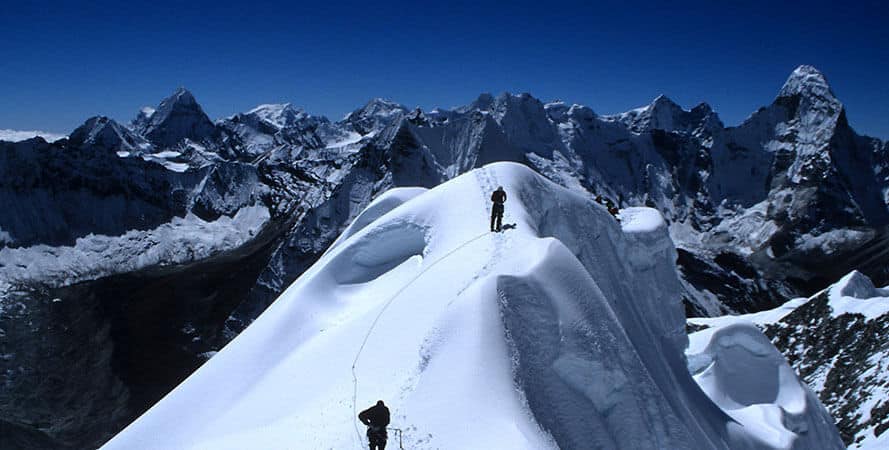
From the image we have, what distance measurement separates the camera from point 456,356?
52.3 feet

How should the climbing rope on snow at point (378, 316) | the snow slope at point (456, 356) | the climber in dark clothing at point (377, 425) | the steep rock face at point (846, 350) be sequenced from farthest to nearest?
the steep rock face at point (846, 350) < the climbing rope on snow at point (378, 316) < the snow slope at point (456, 356) < the climber in dark clothing at point (377, 425)

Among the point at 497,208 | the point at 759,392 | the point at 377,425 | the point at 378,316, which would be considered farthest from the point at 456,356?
the point at 759,392

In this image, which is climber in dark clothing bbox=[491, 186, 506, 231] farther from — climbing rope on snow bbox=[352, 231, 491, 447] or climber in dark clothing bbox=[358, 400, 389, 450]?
climber in dark clothing bbox=[358, 400, 389, 450]

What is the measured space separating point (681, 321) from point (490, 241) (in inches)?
814

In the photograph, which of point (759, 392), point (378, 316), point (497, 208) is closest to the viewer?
point (378, 316)

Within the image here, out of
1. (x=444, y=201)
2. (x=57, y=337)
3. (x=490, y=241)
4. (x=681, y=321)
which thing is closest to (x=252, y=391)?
(x=490, y=241)

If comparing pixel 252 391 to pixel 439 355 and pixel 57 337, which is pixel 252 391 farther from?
pixel 57 337

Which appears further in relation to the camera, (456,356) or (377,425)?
(456,356)

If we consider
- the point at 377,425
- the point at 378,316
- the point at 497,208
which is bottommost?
the point at 377,425

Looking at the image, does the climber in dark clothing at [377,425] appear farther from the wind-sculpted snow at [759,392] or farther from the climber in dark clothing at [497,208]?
the wind-sculpted snow at [759,392]

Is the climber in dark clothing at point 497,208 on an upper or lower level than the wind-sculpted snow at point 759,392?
upper

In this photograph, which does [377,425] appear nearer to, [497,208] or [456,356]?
[456,356]

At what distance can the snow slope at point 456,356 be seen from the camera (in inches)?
591

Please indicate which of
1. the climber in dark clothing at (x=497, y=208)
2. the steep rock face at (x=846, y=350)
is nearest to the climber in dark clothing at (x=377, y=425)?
the climber in dark clothing at (x=497, y=208)
